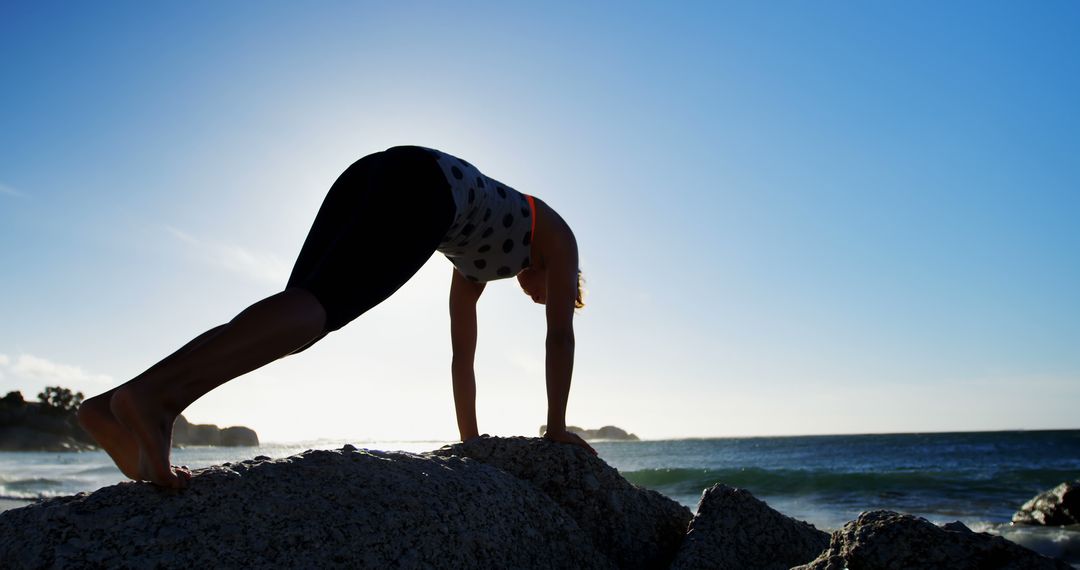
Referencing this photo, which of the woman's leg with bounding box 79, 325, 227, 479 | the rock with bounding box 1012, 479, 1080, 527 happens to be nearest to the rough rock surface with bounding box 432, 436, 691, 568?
the woman's leg with bounding box 79, 325, 227, 479

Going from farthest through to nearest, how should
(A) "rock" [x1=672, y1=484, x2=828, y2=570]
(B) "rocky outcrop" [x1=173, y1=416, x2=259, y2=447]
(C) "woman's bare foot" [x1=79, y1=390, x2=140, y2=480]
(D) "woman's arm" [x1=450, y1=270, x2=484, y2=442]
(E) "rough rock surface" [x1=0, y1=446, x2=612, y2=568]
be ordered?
1. (B) "rocky outcrop" [x1=173, y1=416, x2=259, y2=447]
2. (D) "woman's arm" [x1=450, y1=270, x2=484, y2=442]
3. (A) "rock" [x1=672, y1=484, x2=828, y2=570]
4. (C) "woman's bare foot" [x1=79, y1=390, x2=140, y2=480]
5. (E) "rough rock surface" [x1=0, y1=446, x2=612, y2=568]

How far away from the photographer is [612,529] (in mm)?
3324

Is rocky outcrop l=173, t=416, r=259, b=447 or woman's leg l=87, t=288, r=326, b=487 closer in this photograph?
woman's leg l=87, t=288, r=326, b=487

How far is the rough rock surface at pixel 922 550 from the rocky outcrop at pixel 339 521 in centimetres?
104

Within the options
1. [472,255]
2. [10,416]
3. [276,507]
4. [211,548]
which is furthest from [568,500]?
[10,416]

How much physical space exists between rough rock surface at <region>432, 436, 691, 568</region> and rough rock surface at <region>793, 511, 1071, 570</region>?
1042mm

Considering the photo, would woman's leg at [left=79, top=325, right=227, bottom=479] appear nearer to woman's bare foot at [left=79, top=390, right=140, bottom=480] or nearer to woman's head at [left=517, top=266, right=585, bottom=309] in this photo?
woman's bare foot at [left=79, top=390, right=140, bottom=480]

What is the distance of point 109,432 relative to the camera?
7.16 ft

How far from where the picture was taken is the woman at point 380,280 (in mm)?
2148

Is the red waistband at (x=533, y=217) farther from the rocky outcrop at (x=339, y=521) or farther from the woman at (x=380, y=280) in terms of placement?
the rocky outcrop at (x=339, y=521)

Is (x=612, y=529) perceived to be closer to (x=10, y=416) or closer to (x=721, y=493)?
(x=721, y=493)

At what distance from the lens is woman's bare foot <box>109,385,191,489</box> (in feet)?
6.66

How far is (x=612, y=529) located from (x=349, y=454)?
1309 mm

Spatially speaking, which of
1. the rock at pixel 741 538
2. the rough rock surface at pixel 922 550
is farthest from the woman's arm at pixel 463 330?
the rough rock surface at pixel 922 550
